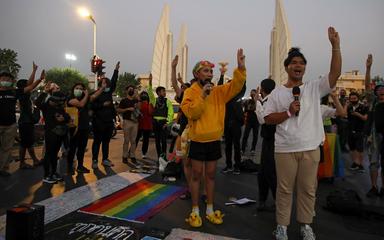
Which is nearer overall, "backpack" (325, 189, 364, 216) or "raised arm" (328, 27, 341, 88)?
"raised arm" (328, 27, 341, 88)

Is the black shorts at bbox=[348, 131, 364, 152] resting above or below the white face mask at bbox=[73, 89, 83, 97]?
below

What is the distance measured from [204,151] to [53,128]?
10.1ft

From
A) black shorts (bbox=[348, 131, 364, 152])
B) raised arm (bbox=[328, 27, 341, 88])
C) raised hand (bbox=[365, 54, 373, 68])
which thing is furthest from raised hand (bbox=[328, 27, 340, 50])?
black shorts (bbox=[348, 131, 364, 152])

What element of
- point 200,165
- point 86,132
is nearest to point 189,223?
point 200,165

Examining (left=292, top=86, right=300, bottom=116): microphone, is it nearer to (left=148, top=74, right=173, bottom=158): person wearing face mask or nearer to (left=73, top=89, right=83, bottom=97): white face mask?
(left=73, top=89, right=83, bottom=97): white face mask

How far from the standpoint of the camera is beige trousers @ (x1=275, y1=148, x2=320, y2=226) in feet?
10.0

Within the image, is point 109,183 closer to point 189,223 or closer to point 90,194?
point 90,194

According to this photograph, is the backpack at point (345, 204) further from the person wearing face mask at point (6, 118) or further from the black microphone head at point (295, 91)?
the person wearing face mask at point (6, 118)

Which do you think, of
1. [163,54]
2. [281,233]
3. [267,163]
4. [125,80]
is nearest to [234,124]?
[267,163]

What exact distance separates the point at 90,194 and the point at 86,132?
6.47 feet

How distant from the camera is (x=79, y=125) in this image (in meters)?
6.08

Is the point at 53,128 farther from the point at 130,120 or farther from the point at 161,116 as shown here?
the point at 161,116

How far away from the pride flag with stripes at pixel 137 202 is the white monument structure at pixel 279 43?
50.3 metres

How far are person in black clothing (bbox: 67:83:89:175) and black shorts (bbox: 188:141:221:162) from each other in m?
3.21
